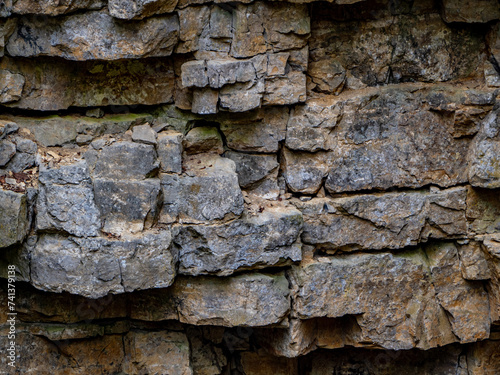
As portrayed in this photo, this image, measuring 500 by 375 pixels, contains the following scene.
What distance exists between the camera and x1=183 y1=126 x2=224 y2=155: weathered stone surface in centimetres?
596

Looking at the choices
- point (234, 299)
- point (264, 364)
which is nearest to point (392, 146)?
Result: point (234, 299)

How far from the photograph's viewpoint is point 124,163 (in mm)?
5539

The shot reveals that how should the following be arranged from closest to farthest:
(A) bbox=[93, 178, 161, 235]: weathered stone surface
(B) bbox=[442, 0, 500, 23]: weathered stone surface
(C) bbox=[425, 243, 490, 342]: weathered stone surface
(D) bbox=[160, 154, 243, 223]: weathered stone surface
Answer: (A) bbox=[93, 178, 161, 235]: weathered stone surface < (D) bbox=[160, 154, 243, 223]: weathered stone surface < (B) bbox=[442, 0, 500, 23]: weathered stone surface < (C) bbox=[425, 243, 490, 342]: weathered stone surface

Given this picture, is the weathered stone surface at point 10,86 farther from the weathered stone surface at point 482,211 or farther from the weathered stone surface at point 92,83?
the weathered stone surface at point 482,211

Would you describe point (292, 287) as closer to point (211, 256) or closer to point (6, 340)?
point (211, 256)

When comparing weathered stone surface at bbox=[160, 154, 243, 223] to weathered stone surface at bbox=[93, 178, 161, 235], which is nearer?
weathered stone surface at bbox=[93, 178, 161, 235]

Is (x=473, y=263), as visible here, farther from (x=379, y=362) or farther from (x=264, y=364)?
(x=264, y=364)

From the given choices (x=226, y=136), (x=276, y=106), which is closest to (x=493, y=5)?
(x=276, y=106)

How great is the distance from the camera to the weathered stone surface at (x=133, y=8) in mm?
5367

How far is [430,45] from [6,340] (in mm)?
4995

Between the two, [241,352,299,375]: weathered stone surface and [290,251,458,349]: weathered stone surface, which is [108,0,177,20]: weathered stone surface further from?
[241,352,299,375]: weathered stone surface

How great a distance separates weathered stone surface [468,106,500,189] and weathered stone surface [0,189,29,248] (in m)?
4.17

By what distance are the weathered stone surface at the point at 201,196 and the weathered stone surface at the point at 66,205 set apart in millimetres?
679

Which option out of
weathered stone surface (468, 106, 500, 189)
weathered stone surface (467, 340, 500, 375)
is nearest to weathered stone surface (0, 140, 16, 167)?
weathered stone surface (468, 106, 500, 189)
